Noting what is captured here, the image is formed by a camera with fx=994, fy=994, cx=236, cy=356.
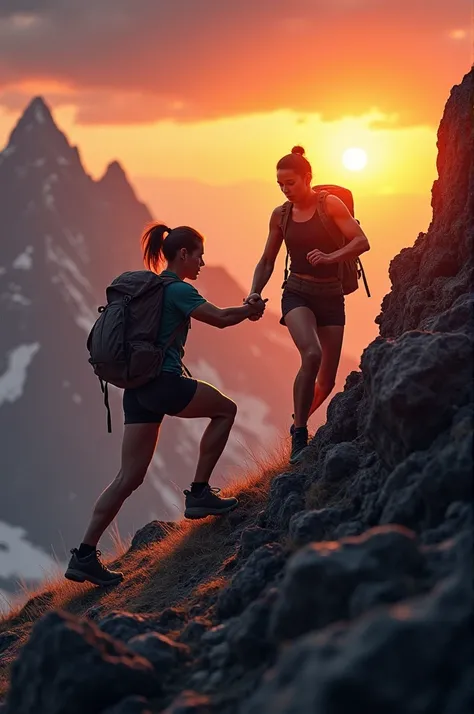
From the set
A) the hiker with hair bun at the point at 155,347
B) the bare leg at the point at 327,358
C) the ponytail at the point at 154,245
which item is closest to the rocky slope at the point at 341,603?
the hiker with hair bun at the point at 155,347

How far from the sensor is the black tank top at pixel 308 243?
10969mm

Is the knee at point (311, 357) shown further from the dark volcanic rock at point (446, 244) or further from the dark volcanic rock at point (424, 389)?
the dark volcanic rock at point (424, 389)

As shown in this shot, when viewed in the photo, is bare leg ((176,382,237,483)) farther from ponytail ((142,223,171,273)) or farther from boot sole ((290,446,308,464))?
ponytail ((142,223,171,273))

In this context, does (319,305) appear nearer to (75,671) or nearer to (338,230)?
(338,230)

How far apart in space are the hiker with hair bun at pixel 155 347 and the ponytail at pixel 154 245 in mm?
10

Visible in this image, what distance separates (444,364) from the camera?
6.55 m

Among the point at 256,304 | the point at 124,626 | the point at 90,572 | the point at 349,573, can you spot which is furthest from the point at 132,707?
the point at 90,572

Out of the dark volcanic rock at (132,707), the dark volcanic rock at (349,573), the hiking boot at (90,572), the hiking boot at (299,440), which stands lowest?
the dark volcanic rock at (349,573)

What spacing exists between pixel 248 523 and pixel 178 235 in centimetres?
317

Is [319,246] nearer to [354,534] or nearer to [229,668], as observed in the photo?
[354,534]

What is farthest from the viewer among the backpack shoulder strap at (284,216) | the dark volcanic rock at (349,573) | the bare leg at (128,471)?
the backpack shoulder strap at (284,216)

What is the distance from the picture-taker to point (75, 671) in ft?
17.3

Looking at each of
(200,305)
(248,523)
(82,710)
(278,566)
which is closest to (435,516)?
(278,566)

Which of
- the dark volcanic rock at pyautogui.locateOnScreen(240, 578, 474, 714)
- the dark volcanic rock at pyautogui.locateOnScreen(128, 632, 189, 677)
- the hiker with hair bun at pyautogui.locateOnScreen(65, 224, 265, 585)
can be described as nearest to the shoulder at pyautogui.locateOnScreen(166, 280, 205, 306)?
the hiker with hair bun at pyautogui.locateOnScreen(65, 224, 265, 585)
